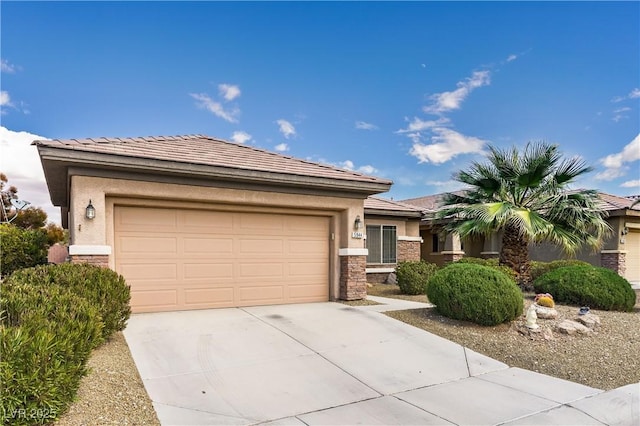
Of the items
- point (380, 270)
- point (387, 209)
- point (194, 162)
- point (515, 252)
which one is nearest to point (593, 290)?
point (515, 252)

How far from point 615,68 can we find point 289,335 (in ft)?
43.2

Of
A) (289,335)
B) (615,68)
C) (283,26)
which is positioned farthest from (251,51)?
(615,68)

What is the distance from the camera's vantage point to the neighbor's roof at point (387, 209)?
52.2 feet

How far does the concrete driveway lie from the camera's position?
444cm

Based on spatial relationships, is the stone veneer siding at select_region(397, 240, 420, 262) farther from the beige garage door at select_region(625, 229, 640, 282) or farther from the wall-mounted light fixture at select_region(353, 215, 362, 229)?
the beige garage door at select_region(625, 229, 640, 282)

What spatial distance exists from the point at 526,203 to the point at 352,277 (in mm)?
6623

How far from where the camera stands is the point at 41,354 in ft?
11.0

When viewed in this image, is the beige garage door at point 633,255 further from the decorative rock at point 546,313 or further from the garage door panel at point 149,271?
the garage door panel at point 149,271

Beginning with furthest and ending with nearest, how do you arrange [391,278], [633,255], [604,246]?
[633,255] → [604,246] → [391,278]

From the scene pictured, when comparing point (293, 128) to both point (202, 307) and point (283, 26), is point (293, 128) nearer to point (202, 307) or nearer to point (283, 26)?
point (283, 26)

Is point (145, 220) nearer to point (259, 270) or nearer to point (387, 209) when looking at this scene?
point (259, 270)

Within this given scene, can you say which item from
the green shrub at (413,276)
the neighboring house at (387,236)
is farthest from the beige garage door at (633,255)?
the green shrub at (413,276)

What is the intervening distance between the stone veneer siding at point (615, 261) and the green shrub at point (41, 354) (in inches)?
781

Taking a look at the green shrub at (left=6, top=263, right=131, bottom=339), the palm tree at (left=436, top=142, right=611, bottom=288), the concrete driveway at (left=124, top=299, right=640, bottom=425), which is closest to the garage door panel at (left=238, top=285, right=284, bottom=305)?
the concrete driveway at (left=124, top=299, right=640, bottom=425)
